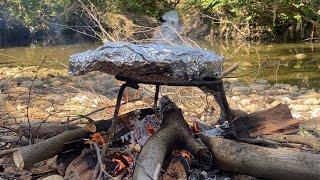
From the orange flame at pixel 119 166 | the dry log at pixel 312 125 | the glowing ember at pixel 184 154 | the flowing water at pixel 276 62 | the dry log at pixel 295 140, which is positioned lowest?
the flowing water at pixel 276 62

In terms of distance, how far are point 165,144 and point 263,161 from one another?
0.70 metres

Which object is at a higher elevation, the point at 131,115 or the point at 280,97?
the point at 131,115

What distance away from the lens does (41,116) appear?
23.4 feet

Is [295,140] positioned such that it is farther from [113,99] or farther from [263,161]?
[113,99]

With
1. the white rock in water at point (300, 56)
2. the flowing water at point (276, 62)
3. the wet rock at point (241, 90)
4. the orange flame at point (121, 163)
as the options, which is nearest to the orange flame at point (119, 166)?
the orange flame at point (121, 163)

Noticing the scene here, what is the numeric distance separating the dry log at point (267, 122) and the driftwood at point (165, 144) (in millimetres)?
798

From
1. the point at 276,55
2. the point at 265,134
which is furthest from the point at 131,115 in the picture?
the point at 276,55

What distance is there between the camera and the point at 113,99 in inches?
333

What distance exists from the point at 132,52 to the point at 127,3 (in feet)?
65.4

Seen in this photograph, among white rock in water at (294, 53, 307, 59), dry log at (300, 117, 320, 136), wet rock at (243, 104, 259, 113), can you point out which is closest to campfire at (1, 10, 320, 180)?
dry log at (300, 117, 320, 136)

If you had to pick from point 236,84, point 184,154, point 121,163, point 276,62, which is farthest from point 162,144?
point 236,84

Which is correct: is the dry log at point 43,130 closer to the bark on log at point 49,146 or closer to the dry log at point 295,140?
the bark on log at point 49,146

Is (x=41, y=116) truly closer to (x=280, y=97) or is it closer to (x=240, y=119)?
(x=240, y=119)

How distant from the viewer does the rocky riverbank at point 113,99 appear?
7008mm
